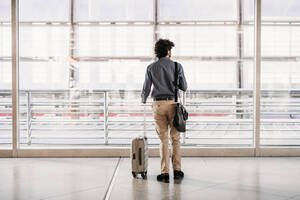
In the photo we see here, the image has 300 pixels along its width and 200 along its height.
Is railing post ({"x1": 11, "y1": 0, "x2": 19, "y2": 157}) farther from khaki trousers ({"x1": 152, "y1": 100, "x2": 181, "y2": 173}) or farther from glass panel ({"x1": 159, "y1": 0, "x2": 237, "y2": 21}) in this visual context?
khaki trousers ({"x1": 152, "y1": 100, "x2": 181, "y2": 173})

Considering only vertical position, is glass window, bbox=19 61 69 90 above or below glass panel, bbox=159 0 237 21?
below

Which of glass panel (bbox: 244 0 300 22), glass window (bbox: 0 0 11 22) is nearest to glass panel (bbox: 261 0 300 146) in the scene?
glass panel (bbox: 244 0 300 22)

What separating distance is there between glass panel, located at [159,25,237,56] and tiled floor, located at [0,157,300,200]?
143cm

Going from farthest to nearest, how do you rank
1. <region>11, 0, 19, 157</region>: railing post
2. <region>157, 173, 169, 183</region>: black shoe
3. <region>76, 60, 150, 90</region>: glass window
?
<region>76, 60, 150, 90</region>: glass window
<region>11, 0, 19, 157</region>: railing post
<region>157, 173, 169, 183</region>: black shoe

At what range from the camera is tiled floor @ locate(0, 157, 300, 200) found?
2426 mm

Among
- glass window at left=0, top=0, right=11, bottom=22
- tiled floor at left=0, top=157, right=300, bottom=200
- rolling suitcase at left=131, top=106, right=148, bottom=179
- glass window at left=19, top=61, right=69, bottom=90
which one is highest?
glass window at left=0, top=0, right=11, bottom=22

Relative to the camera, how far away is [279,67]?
4.20 m

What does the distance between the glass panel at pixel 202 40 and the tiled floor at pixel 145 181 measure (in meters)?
1.43

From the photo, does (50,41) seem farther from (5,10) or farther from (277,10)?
(277,10)

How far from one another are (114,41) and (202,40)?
1183 millimetres

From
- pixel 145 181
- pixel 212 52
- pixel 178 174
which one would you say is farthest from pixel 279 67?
pixel 145 181

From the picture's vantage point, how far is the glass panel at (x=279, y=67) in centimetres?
412

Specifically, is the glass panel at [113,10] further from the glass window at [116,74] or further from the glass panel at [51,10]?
the glass window at [116,74]

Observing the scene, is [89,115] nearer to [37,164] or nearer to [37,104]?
[37,104]
